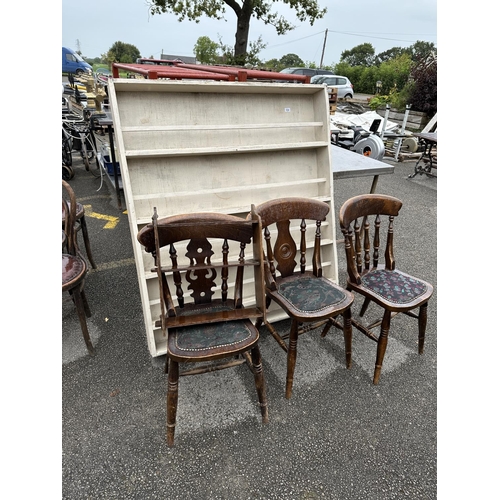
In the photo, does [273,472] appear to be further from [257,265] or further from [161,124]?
[161,124]

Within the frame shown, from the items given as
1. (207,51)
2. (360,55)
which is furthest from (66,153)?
(360,55)

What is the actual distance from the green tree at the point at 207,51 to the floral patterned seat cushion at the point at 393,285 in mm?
13486

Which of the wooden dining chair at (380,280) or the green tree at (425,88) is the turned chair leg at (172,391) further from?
the green tree at (425,88)

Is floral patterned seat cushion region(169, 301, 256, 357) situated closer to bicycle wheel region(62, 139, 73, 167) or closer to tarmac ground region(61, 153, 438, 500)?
tarmac ground region(61, 153, 438, 500)

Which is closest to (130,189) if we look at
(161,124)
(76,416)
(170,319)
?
(161,124)

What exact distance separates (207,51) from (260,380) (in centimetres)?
1564

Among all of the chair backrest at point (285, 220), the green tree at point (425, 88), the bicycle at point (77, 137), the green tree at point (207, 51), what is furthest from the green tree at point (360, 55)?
the chair backrest at point (285, 220)

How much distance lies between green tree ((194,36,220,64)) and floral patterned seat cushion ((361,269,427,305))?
44.2 ft

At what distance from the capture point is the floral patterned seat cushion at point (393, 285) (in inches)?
77.8

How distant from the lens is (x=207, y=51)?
1424 cm

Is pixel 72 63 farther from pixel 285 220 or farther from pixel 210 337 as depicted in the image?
pixel 210 337

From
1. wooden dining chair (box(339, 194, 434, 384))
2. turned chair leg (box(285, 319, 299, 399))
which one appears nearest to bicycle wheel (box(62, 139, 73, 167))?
wooden dining chair (box(339, 194, 434, 384))

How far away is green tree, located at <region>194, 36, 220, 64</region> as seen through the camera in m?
13.5

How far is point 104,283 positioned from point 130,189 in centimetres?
139
